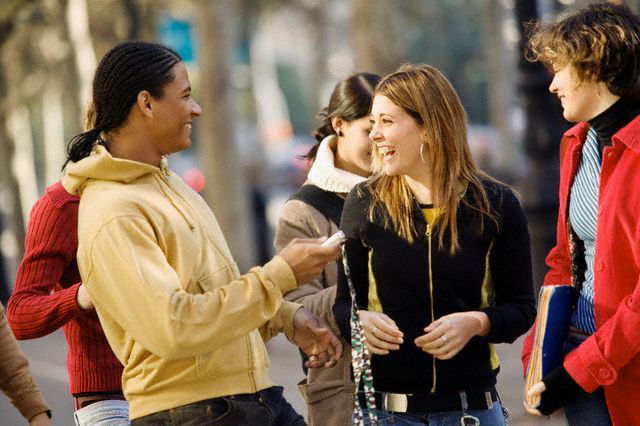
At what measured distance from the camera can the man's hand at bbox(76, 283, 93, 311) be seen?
4316 millimetres

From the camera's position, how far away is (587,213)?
423 centimetres

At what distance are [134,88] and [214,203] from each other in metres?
18.5

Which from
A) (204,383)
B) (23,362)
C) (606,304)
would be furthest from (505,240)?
(23,362)

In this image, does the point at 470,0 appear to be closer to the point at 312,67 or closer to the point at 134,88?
the point at 312,67

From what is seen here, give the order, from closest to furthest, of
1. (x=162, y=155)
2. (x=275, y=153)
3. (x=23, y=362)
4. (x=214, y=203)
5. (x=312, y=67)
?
(x=162, y=155)
(x=23, y=362)
(x=214, y=203)
(x=312, y=67)
(x=275, y=153)

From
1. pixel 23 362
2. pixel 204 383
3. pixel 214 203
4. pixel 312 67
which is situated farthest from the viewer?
pixel 312 67

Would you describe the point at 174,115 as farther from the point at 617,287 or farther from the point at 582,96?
the point at 617,287

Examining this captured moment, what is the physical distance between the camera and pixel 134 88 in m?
4.04

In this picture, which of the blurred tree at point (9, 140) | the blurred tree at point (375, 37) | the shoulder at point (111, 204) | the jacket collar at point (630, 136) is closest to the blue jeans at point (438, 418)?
the jacket collar at point (630, 136)

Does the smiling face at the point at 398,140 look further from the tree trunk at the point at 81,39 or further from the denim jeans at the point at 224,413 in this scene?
the tree trunk at the point at 81,39

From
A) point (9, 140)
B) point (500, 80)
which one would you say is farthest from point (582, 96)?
point (500, 80)

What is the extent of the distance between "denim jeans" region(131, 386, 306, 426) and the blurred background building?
3.61ft

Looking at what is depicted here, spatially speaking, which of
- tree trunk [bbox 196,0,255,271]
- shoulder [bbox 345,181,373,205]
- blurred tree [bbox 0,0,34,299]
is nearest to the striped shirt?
shoulder [bbox 345,181,373,205]

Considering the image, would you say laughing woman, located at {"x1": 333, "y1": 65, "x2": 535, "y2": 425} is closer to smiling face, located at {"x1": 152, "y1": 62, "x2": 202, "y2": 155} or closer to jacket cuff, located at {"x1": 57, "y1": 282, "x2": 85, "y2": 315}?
smiling face, located at {"x1": 152, "y1": 62, "x2": 202, "y2": 155}
